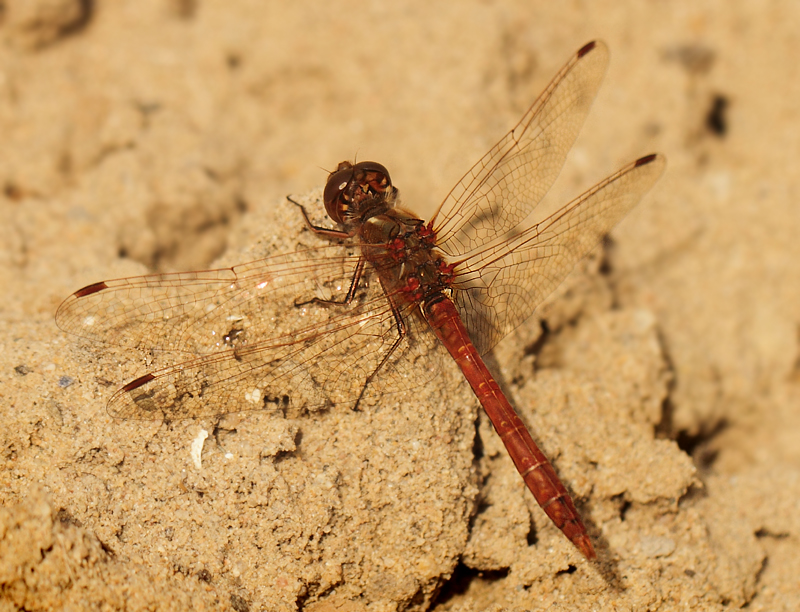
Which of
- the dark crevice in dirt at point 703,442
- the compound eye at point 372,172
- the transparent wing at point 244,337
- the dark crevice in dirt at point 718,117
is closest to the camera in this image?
the transparent wing at point 244,337

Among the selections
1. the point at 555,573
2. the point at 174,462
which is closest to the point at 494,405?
the point at 555,573

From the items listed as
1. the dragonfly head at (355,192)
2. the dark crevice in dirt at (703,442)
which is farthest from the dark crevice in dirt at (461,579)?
the dragonfly head at (355,192)

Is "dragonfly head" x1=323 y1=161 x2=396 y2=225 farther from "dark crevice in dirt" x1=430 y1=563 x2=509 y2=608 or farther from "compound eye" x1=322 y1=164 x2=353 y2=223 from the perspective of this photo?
"dark crevice in dirt" x1=430 y1=563 x2=509 y2=608

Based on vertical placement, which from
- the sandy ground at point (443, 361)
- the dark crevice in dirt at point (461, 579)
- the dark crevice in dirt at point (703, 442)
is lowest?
the dark crevice in dirt at point (703, 442)

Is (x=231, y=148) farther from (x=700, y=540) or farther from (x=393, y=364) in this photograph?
(x=700, y=540)

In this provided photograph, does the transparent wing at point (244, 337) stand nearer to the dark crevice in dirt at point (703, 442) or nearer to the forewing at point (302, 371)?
the forewing at point (302, 371)

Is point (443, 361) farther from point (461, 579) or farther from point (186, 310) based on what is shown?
point (186, 310)

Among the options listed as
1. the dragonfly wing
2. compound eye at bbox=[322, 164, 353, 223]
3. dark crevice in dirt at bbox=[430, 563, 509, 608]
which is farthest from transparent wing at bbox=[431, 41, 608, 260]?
dark crevice in dirt at bbox=[430, 563, 509, 608]
